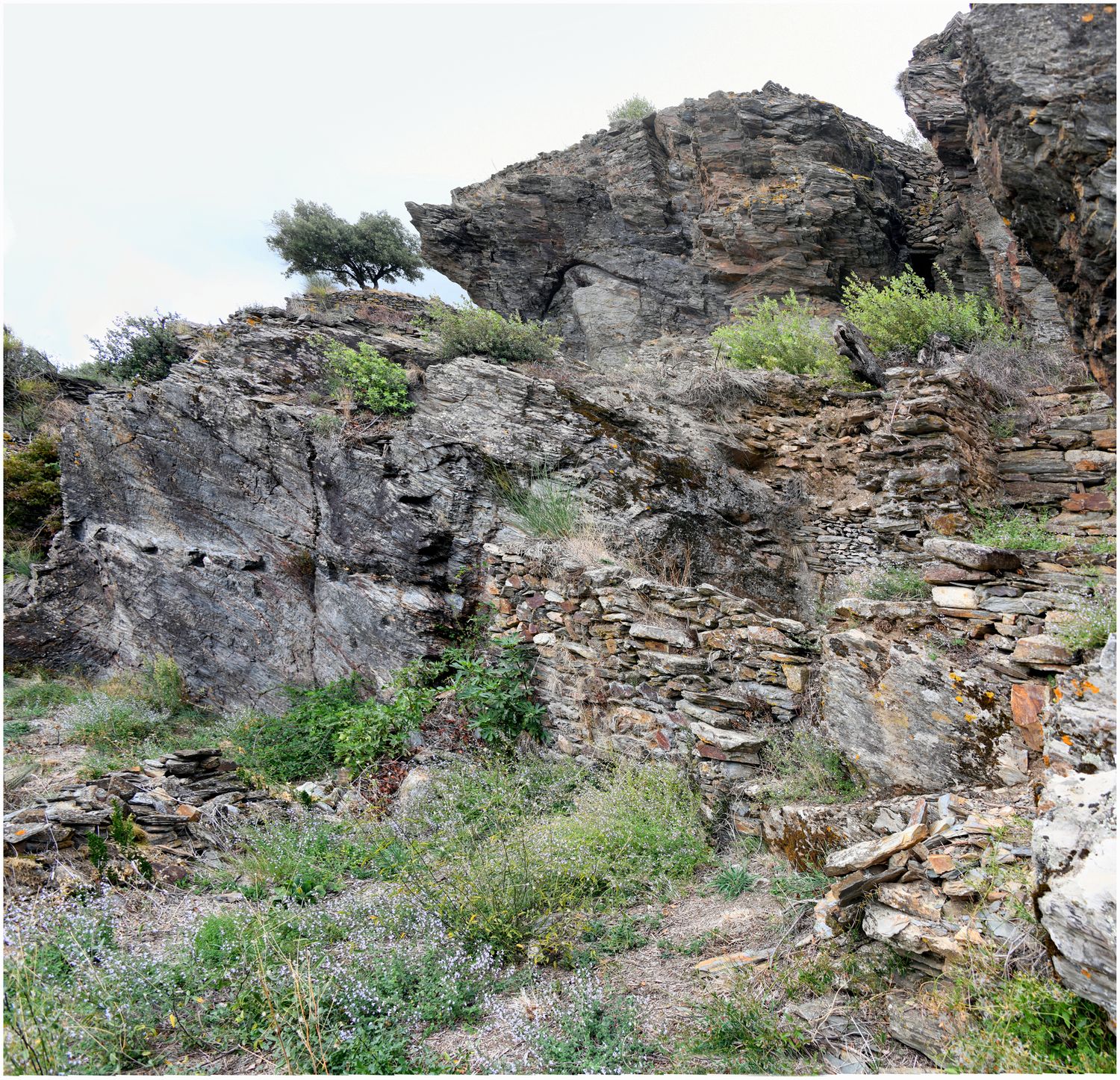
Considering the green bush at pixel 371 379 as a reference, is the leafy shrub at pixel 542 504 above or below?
below

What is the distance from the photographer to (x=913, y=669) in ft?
13.4

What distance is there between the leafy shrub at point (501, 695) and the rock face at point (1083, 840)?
4833mm

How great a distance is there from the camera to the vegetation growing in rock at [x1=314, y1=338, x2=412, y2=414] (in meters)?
9.29

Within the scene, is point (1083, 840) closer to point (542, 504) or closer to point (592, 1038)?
point (592, 1038)

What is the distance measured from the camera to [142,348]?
12211 millimetres

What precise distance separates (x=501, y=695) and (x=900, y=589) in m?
4.06

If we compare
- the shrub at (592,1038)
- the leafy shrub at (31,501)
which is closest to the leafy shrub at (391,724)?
the shrub at (592,1038)

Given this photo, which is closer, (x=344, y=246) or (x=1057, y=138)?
(x=1057, y=138)

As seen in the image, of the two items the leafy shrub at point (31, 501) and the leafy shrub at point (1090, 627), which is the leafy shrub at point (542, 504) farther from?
the leafy shrub at point (31, 501)

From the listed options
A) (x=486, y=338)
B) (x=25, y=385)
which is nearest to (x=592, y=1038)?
(x=486, y=338)

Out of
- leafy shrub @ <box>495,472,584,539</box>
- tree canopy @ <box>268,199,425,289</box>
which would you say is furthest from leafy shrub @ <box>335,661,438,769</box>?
tree canopy @ <box>268,199,425,289</box>

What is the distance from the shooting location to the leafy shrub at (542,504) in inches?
312

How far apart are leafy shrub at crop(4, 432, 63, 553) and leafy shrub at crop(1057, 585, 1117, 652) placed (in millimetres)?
14731

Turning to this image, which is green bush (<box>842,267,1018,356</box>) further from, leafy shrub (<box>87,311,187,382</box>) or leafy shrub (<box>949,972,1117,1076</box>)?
leafy shrub (<box>87,311,187,382</box>)
